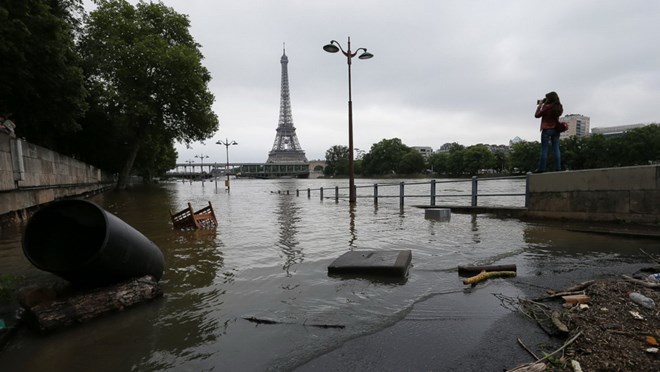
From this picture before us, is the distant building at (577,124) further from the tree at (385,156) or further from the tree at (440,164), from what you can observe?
the tree at (385,156)

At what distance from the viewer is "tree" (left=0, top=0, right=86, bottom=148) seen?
10.2 metres

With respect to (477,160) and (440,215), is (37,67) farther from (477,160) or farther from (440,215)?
(477,160)

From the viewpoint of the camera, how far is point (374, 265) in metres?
5.06

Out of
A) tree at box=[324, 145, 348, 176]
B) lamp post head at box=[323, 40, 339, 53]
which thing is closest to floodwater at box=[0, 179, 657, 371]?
lamp post head at box=[323, 40, 339, 53]

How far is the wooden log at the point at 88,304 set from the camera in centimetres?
329

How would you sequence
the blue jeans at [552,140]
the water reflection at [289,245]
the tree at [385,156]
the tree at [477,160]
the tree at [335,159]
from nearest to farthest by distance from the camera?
1. the water reflection at [289,245]
2. the blue jeans at [552,140]
3. the tree at [477,160]
4. the tree at [385,156]
5. the tree at [335,159]

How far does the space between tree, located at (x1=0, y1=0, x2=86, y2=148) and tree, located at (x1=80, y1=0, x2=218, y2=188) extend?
16.2 meters

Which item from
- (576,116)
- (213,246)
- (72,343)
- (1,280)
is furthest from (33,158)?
(576,116)

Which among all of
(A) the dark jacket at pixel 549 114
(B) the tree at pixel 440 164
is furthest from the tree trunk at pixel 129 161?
(B) the tree at pixel 440 164

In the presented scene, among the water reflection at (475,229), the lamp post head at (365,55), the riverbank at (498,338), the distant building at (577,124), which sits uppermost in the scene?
the distant building at (577,124)

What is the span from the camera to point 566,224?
8.91m

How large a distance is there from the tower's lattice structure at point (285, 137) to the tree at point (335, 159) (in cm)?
1133

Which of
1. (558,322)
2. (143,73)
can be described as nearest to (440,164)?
(143,73)

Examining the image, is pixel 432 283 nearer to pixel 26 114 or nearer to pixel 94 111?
pixel 26 114
